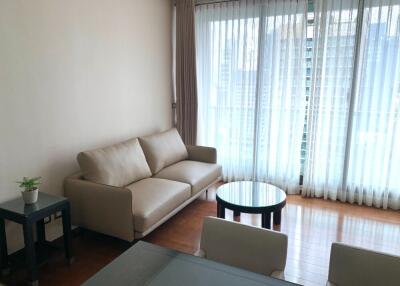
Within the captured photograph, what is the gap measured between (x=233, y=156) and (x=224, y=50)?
1.50m

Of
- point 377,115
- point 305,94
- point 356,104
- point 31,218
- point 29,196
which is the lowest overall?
point 31,218

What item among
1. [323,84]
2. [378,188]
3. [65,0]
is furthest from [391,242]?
[65,0]

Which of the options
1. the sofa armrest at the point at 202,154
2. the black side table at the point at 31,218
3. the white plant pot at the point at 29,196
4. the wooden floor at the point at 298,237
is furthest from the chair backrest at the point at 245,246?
the sofa armrest at the point at 202,154

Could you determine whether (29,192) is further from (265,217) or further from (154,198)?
(265,217)

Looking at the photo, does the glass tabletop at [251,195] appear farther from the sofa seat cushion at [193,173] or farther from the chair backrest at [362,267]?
the chair backrest at [362,267]

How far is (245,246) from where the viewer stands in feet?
5.13

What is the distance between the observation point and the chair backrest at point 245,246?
58.9 inches

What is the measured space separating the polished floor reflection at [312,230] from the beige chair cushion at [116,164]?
0.63 m

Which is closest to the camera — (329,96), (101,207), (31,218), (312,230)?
(31,218)

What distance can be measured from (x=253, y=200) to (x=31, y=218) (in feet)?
5.87

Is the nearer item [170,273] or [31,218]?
[170,273]

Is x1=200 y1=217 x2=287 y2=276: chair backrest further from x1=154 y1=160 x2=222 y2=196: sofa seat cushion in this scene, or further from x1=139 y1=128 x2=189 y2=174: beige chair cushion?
x1=139 y1=128 x2=189 y2=174: beige chair cushion

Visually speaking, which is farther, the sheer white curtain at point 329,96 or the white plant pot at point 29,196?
the sheer white curtain at point 329,96

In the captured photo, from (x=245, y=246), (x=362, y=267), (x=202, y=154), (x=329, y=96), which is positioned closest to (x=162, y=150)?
(x=202, y=154)
